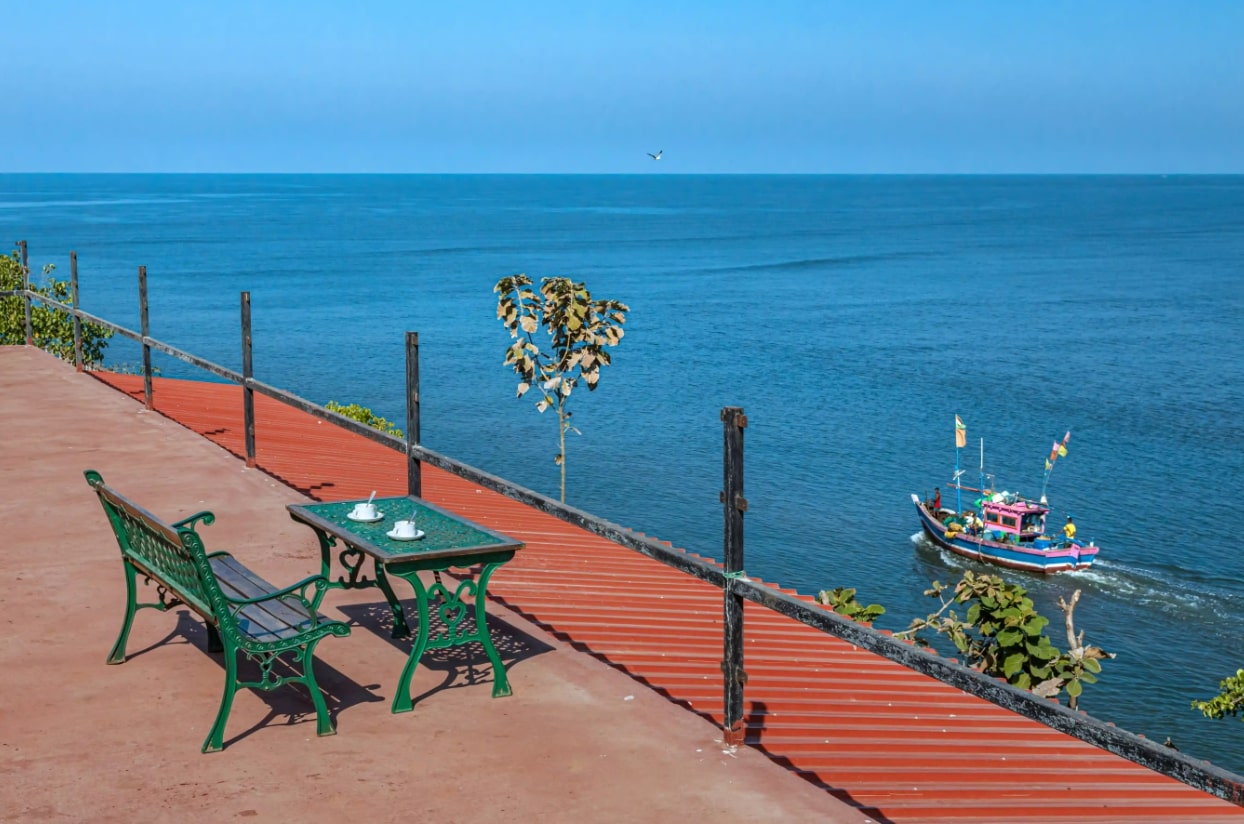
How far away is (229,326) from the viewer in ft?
209

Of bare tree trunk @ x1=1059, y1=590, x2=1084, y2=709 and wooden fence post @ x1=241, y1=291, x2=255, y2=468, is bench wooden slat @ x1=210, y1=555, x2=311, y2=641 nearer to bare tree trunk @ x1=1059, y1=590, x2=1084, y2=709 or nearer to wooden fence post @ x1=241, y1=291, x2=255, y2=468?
wooden fence post @ x1=241, y1=291, x2=255, y2=468

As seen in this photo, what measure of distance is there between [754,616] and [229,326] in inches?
2357

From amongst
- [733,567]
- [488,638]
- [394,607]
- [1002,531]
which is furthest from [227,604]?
[1002,531]

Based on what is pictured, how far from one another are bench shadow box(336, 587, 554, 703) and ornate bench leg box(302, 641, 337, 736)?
18.6 inches

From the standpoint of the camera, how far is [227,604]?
4.72 meters

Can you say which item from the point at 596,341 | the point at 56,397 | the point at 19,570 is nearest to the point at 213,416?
the point at 56,397

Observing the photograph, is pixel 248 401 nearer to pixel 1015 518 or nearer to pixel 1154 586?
pixel 1154 586

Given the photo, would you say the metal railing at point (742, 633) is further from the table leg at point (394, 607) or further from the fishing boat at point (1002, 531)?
the fishing boat at point (1002, 531)

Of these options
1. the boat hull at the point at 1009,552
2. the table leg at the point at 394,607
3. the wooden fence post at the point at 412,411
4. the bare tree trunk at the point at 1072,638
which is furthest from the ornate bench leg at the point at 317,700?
the boat hull at the point at 1009,552

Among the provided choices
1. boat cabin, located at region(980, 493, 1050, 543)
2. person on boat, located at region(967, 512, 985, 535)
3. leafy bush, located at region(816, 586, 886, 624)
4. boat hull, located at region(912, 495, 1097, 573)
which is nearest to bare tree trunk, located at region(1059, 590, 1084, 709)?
leafy bush, located at region(816, 586, 886, 624)

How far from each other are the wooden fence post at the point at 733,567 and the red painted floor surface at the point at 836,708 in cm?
21

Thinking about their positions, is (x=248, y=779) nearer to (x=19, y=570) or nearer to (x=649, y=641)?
(x=649, y=641)

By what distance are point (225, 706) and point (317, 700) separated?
342 mm

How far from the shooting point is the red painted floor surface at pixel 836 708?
4945mm
